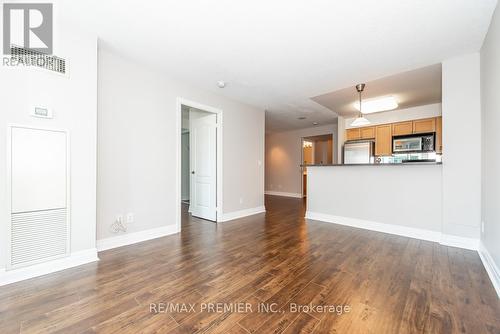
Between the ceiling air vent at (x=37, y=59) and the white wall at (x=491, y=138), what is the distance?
420 cm

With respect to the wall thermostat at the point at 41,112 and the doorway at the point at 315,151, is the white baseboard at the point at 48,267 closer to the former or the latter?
the wall thermostat at the point at 41,112

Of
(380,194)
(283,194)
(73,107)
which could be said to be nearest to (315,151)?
(283,194)

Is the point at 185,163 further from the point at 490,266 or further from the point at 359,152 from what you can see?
the point at 490,266

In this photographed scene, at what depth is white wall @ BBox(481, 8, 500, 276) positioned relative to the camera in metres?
1.93

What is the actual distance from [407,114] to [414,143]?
779 mm

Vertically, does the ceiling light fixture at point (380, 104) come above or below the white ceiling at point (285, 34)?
below

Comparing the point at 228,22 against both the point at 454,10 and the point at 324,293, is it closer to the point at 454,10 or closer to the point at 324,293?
the point at 454,10

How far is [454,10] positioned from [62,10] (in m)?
3.71

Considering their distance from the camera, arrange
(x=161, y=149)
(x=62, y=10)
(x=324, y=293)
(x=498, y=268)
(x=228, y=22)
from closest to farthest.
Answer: (x=324, y=293), (x=498, y=268), (x=62, y=10), (x=228, y=22), (x=161, y=149)

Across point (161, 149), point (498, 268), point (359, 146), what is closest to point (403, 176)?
point (498, 268)

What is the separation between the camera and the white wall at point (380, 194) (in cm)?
312

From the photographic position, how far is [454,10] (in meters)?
1.97

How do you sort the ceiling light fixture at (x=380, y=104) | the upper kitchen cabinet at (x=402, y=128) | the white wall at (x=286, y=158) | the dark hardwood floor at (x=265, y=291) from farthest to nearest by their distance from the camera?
1. the white wall at (x=286, y=158)
2. the upper kitchen cabinet at (x=402, y=128)
3. the ceiling light fixture at (x=380, y=104)
4. the dark hardwood floor at (x=265, y=291)

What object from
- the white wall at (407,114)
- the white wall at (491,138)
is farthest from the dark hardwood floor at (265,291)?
the white wall at (407,114)
